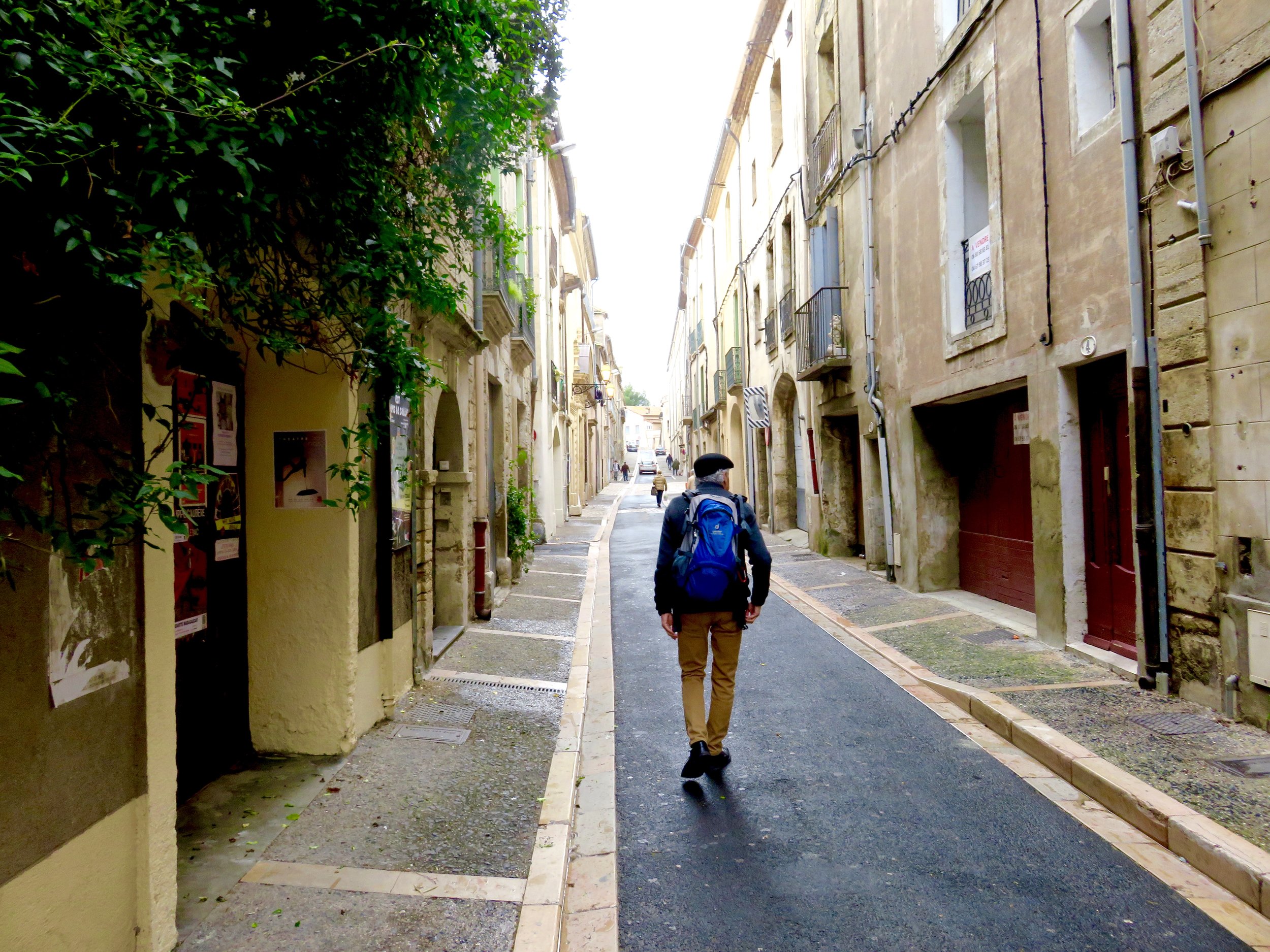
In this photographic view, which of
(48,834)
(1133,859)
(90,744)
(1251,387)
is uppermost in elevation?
(1251,387)

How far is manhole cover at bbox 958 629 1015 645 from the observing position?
770 cm

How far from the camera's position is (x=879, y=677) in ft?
22.5

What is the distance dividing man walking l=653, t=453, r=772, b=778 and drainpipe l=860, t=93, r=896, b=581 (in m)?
7.28

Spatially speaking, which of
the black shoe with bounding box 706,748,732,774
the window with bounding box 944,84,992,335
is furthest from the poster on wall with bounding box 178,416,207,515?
the window with bounding box 944,84,992,335

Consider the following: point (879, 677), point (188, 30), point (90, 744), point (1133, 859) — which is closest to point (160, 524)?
point (90, 744)

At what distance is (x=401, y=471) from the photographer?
5.67 metres

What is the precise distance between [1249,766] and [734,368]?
19794mm

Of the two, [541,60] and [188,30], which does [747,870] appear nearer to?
[188,30]

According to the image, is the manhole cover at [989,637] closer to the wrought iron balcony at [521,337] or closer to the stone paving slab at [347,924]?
the stone paving slab at [347,924]

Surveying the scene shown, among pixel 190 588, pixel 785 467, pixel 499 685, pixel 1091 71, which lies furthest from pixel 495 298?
pixel 785 467

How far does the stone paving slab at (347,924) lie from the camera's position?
2.90m

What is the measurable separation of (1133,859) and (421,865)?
3168mm

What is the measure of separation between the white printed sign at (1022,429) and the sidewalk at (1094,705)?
1.92 meters

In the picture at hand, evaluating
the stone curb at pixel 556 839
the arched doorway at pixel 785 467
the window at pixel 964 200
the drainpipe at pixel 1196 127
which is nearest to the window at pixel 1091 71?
the drainpipe at pixel 1196 127
